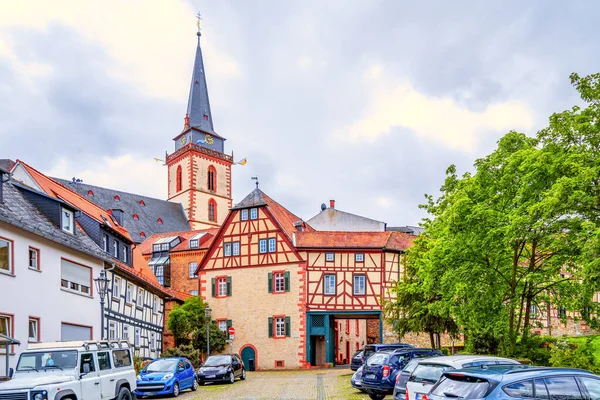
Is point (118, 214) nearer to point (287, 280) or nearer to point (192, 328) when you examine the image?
point (192, 328)

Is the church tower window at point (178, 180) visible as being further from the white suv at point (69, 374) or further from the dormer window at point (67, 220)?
the white suv at point (69, 374)

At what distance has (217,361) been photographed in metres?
29.6

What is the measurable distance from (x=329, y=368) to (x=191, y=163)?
55.7 m

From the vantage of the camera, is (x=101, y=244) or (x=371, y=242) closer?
(x=101, y=244)

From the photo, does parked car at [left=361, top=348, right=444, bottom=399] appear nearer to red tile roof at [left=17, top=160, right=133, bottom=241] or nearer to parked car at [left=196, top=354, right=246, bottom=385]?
parked car at [left=196, top=354, right=246, bottom=385]

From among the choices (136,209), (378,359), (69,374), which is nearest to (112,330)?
(378,359)

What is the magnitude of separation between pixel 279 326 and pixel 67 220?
2060cm

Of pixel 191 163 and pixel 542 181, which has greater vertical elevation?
pixel 191 163

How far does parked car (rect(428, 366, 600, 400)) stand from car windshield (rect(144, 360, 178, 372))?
14.4 metres

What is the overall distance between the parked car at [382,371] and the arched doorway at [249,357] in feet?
81.2

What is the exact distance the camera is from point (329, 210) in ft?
197

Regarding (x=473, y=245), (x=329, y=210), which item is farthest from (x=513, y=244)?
(x=329, y=210)

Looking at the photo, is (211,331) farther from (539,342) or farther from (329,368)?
(539,342)

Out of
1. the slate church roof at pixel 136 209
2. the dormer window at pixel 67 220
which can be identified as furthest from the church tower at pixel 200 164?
the dormer window at pixel 67 220
